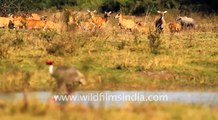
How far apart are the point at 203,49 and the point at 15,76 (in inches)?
351

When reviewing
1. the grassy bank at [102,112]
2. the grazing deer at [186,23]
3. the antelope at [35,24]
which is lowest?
the grazing deer at [186,23]

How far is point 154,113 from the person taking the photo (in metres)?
10.8

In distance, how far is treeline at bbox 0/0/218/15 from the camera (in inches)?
1607

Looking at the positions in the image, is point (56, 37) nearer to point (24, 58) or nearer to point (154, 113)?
point (24, 58)

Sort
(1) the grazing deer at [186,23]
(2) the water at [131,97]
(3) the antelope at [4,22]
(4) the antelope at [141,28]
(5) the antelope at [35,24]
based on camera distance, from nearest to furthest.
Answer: (2) the water at [131,97] → (4) the antelope at [141,28] → (5) the antelope at [35,24] → (3) the antelope at [4,22] → (1) the grazing deer at [186,23]

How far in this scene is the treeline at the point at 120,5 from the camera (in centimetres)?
4081

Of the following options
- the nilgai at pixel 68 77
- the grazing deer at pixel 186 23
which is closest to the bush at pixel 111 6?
the grazing deer at pixel 186 23

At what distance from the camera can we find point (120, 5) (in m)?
46.5

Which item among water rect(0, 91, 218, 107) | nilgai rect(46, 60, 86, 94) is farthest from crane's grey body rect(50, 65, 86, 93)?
water rect(0, 91, 218, 107)

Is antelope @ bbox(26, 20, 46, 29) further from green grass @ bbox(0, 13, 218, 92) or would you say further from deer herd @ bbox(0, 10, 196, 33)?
green grass @ bbox(0, 13, 218, 92)

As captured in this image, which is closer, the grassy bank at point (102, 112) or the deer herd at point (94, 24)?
the grassy bank at point (102, 112)

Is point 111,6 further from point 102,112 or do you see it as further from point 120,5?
point 102,112

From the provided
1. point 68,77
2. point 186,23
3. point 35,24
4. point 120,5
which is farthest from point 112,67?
point 120,5

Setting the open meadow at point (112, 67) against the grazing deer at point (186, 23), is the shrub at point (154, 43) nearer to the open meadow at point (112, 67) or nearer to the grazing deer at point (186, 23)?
the open meadow at point (112, 67)
